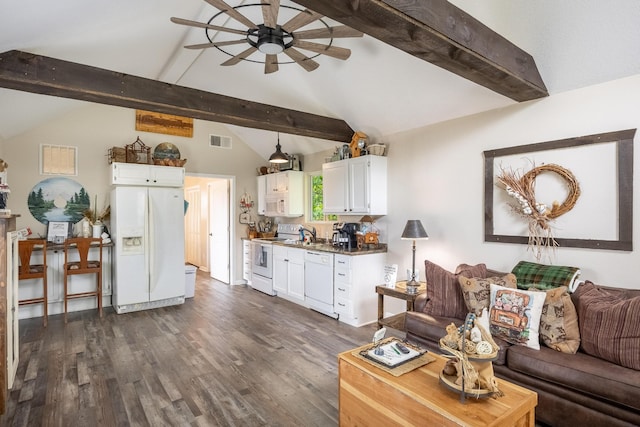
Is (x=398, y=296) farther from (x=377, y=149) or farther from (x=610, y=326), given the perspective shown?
(x=377, y=149)

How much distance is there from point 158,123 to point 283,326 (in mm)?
3848

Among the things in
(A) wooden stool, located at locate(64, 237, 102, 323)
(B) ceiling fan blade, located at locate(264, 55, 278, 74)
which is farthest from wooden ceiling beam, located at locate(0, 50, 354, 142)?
(A) wooden stool, located at locate(64, 237, 102, 323)

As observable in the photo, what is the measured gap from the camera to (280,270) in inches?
213

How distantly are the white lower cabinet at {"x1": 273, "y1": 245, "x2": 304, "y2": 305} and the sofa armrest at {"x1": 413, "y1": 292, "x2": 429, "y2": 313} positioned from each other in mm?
2004

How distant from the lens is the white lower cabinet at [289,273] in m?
4.97

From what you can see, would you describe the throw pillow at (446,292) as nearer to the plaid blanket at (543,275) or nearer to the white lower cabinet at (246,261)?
the plaid blanket at (543,275)

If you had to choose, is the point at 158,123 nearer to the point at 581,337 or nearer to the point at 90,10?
the point at 90,10

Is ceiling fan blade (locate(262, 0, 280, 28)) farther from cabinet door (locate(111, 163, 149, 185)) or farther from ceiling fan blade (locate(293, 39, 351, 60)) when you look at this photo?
cabinet door (locate(111, 163, 149, 185))

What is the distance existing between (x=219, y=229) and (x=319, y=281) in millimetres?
3082

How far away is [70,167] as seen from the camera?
16.2ft

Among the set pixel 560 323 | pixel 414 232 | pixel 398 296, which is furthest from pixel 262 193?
pixel 560 323

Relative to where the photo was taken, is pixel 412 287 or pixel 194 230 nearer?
pixel 412 287

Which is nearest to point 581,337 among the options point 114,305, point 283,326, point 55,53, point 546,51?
Result: point 546,51

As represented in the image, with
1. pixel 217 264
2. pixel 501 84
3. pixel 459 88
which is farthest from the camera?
pixel 217 264
